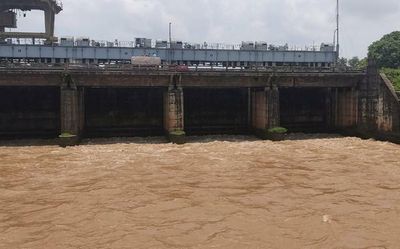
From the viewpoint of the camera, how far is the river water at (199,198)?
47.9ft

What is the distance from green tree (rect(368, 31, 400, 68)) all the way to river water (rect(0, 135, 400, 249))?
2210 inches

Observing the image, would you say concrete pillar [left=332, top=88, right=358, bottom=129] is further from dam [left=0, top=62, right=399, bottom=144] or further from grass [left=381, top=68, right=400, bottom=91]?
grass [left=381, top=68, right=400, bottom=91]

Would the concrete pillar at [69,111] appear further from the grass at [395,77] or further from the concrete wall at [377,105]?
the grass at [395,77]

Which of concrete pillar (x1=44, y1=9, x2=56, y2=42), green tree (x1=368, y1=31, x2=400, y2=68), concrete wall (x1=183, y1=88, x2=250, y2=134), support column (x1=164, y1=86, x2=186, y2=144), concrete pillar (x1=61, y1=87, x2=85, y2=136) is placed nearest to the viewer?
concrete pillar (x1=61, y1=87, x2=85, y2=136)

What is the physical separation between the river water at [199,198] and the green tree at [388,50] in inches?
2210

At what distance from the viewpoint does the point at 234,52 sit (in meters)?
78.2

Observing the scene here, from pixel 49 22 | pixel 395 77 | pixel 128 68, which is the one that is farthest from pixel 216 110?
pixel 49 22

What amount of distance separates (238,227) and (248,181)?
839 centimetres

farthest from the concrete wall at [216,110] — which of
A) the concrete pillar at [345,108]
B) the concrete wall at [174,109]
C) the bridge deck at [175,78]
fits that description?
the concrete pillar at [345,108]

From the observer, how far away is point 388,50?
84.6 m

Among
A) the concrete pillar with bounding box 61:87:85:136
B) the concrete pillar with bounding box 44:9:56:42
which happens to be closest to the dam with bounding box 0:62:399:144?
the concrete pillar with bounding box 61:87:85:136

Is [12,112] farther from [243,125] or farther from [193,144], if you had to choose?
[243,125]

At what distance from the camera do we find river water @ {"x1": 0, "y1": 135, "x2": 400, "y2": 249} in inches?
575

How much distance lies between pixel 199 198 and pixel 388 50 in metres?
78.5
